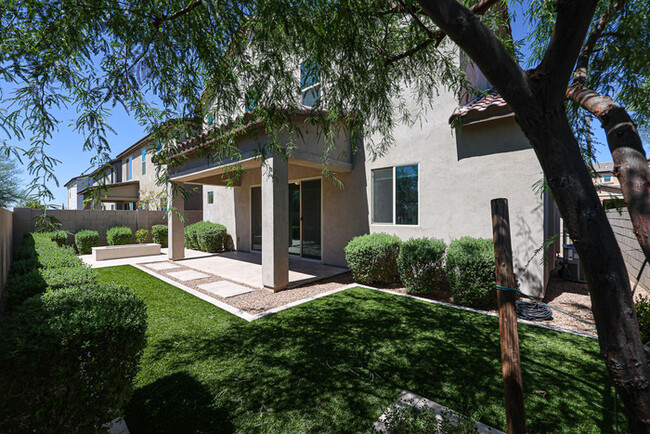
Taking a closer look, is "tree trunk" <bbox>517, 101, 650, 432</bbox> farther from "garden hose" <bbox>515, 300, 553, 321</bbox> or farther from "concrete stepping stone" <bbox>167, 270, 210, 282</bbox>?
"concrete stepping stone" <bbox>167, 270, 210, 282</bbox>

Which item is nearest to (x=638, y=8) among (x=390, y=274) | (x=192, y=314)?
(x=390, y=274)

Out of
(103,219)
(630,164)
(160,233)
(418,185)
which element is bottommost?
(160,233)

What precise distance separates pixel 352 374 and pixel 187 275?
22.6 feet

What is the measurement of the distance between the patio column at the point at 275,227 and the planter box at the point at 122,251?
338 inches

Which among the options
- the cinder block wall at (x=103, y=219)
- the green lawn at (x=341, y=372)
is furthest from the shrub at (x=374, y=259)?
the cinder block wall at (x=103, y=219)

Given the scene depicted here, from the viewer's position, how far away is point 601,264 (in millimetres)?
1373

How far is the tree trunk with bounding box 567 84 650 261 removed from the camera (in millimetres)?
1396

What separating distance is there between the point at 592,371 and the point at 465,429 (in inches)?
111

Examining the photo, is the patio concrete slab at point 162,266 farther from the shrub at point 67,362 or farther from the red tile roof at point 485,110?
the red tile roof at point 485,110

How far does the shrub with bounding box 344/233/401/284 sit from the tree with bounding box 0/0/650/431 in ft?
12.3

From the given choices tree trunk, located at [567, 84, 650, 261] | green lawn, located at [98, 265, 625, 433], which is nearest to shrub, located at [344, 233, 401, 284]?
green lawn, located at [98, 265, 625, 433]

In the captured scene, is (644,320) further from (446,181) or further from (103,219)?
(103,219)

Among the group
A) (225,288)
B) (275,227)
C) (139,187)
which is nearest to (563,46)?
Answer: (275,227)

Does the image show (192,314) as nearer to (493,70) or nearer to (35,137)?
(35,137)
